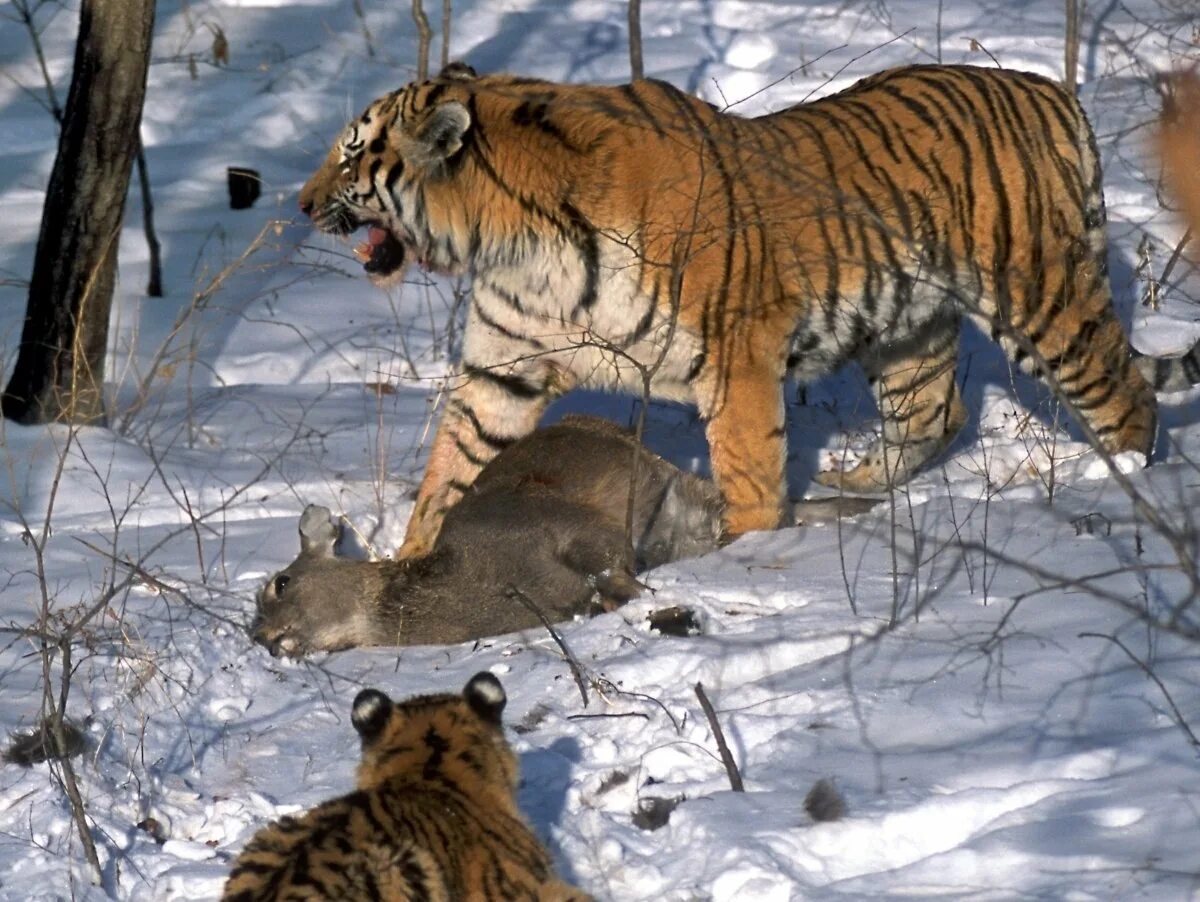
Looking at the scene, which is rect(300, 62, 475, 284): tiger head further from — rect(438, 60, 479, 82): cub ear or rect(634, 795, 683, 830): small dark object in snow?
rect(634, 795, 683, 830): small dark object in snow

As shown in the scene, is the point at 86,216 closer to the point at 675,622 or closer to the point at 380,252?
the point at 380,252

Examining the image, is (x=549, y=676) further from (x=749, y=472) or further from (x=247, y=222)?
(x=247, y=222)

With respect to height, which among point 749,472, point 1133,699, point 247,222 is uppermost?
point 1133,699

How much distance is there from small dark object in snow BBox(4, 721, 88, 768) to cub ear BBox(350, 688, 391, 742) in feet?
3.03

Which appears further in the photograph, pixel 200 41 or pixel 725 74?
pixel 200 41

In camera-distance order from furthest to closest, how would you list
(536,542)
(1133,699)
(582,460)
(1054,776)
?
(582,460) < (536,542) < (1133,699) < (1054,776)

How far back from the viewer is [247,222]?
11.0 metres

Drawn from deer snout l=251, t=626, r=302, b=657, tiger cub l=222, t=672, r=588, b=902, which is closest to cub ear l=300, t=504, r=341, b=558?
deer snout l=251, t=626, r=302, b=657

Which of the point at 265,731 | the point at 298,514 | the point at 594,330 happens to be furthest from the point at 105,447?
the point at 265,731

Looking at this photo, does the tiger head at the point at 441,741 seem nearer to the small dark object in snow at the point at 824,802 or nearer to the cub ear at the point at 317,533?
the small dark object in snow at the point at 824,802

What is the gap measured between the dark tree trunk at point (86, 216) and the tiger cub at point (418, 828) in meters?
3.84

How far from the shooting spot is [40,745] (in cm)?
415

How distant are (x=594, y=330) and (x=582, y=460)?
0.54 meters

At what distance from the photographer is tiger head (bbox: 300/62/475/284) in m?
5.88
